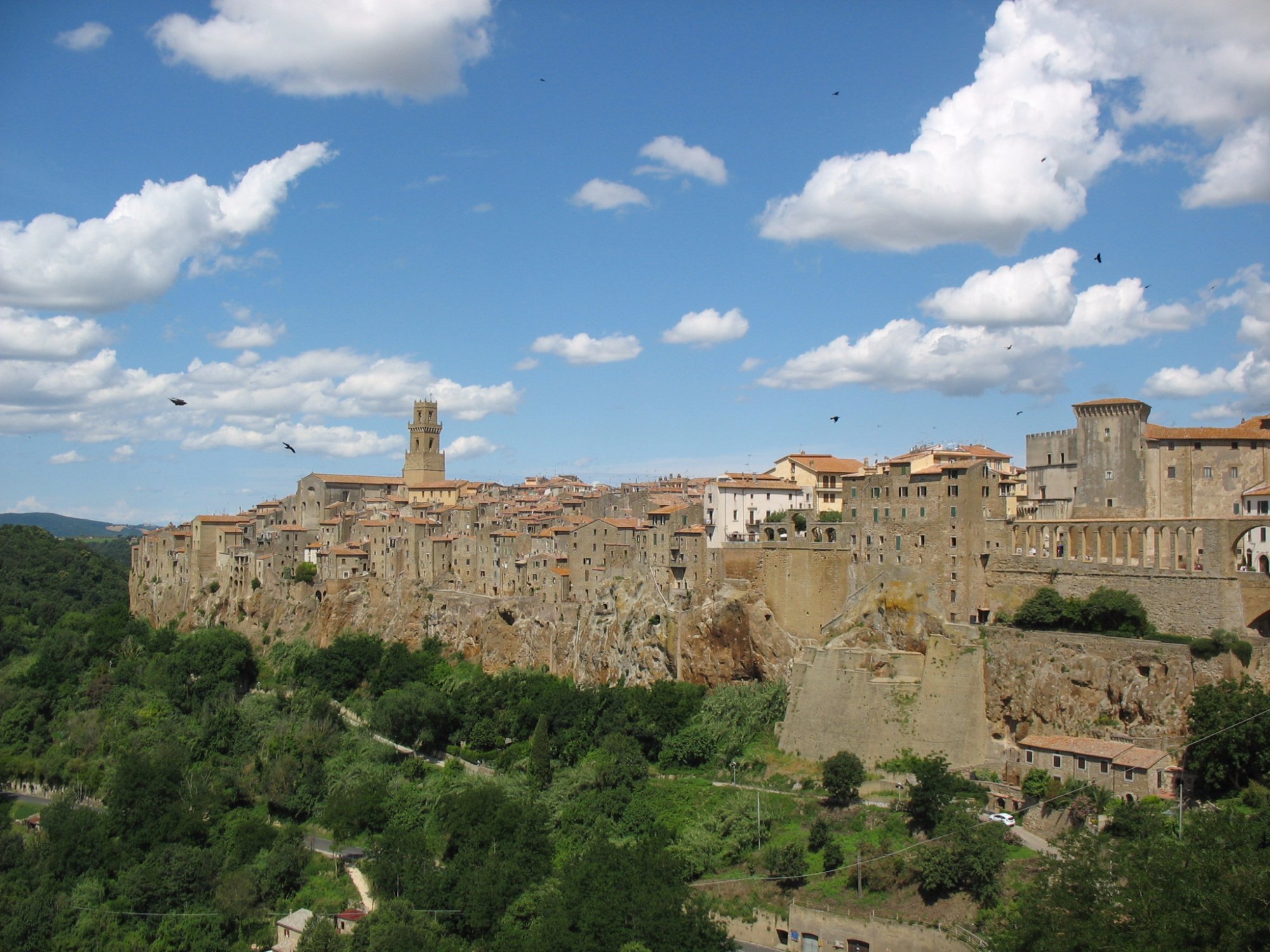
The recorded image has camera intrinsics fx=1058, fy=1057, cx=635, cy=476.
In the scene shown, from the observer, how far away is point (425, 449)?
9025cm

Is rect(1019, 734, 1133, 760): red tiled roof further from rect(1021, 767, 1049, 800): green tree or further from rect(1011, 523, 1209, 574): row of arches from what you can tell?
rect(1011, 523, 1209, 574): row of arches

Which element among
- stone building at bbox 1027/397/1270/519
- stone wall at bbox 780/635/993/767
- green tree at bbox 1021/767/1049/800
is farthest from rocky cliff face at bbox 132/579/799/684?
stone building at bbox 1027/397/1270/519

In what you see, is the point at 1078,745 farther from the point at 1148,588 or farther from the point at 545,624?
the point at 545,624

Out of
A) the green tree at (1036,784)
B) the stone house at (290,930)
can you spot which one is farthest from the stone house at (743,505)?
the stone house at (290,930)

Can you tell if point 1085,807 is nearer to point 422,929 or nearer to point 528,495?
point 422,929

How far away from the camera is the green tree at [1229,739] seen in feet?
99.6

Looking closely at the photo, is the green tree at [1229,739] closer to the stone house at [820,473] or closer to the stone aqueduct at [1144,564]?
the stone aqueduct at [1144,564]

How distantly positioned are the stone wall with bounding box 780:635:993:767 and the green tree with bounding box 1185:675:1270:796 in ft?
23.5

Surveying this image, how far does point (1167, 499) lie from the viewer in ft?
134

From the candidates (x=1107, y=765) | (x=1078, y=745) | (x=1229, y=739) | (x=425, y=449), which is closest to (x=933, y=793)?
(x=1078, y=745)

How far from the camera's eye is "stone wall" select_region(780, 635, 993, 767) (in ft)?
121

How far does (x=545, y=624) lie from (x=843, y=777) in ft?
72.7

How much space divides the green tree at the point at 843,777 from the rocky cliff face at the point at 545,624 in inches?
279

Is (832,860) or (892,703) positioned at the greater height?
(892,703)
